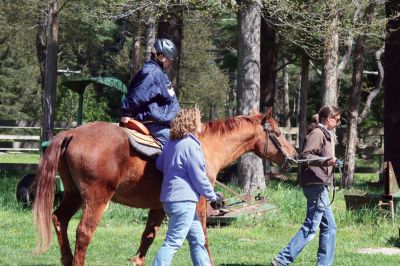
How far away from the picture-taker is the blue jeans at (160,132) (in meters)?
8.33

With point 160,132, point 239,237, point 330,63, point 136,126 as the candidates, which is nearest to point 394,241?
point 239,237

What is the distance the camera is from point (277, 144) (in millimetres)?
9109

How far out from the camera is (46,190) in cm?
791

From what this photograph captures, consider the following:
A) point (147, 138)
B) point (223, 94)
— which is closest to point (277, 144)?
point (147, 138)

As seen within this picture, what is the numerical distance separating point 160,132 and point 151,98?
1.26 feet

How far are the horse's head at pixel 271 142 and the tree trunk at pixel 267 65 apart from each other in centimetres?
1276

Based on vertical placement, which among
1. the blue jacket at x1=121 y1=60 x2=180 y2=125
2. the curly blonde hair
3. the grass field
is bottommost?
the grass field

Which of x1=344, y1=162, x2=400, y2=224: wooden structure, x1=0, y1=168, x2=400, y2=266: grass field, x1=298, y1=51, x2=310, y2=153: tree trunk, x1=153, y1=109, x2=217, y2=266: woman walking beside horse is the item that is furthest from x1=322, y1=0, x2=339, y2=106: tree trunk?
x1=153, y1=109, x2=217, y2=266: woman walking beside horse

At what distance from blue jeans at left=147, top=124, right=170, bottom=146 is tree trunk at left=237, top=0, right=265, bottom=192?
694 centimetres

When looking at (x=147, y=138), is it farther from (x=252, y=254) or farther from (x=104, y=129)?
(x=252, y=254)

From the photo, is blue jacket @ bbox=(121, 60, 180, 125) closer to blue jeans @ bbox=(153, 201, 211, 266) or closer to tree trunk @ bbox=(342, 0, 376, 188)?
blue jeans @ bbox=(153, 201, 211, 266)

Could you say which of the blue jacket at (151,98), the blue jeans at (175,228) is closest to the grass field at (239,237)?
the blue jacket at (151,98)

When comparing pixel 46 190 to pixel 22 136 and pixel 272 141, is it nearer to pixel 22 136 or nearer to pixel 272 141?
pixel 272 141

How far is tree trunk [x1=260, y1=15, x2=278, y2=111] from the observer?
2200cm
